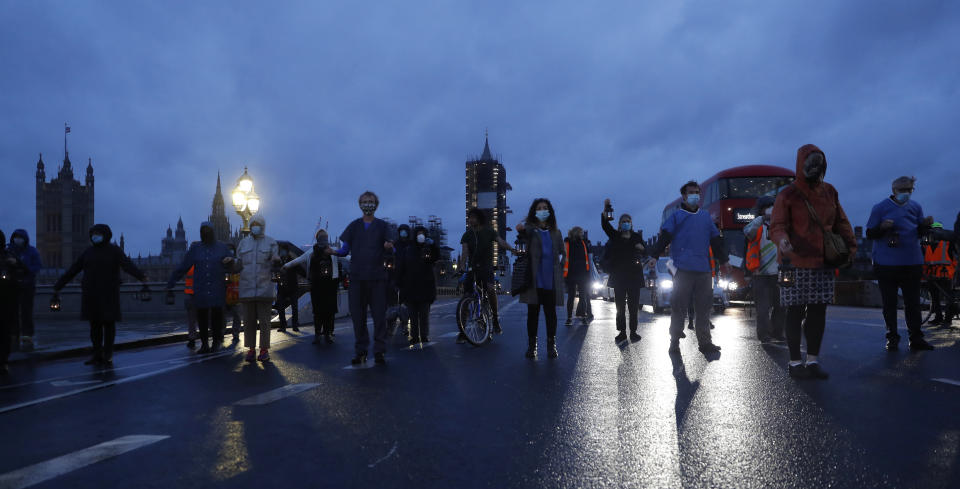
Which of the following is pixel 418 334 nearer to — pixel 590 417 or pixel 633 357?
pixel 633 357

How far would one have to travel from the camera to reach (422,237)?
991 cm

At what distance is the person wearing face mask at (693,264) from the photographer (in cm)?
727

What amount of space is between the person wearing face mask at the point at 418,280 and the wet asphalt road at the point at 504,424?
233 cm

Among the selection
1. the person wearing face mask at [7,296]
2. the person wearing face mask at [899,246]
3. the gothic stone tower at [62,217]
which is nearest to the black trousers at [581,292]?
the person wearing face mask at [899,246]

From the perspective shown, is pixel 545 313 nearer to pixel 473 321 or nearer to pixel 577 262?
pixel 473 321

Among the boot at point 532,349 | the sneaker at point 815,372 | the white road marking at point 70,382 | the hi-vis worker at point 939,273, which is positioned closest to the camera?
the sneaker at point 815,372

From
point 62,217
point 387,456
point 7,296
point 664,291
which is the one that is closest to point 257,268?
point 7,296

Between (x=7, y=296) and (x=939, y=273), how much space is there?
13.1 m

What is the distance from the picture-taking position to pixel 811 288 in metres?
5.57

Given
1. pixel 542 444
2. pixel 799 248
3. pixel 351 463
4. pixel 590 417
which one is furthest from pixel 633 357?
pixel 351 463

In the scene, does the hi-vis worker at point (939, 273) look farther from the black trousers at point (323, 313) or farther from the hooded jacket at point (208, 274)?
the hooded jacket at point (208, 274)

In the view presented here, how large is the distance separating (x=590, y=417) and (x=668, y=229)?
3876mm

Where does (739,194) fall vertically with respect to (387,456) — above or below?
above

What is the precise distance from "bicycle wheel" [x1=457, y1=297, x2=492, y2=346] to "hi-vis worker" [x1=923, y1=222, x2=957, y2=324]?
7066mm
